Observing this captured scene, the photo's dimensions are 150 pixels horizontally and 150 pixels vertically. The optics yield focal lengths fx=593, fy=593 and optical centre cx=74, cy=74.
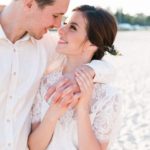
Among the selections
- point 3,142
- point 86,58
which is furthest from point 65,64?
point 3,142

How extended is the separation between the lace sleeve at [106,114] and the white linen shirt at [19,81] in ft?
0.36

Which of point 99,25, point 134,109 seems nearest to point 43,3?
point 99,25

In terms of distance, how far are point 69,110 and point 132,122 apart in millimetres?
4907

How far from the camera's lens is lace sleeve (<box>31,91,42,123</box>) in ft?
10.5

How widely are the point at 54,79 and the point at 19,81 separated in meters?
0.21

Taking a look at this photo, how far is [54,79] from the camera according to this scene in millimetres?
3230

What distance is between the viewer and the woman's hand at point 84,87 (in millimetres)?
3006

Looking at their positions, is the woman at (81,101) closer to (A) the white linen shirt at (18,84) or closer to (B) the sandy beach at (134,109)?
(A) the white linen shirt at (18,84)

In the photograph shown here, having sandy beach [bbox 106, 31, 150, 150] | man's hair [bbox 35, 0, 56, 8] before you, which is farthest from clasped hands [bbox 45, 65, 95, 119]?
sandy beach [bbox 106, 31, 150, 150]

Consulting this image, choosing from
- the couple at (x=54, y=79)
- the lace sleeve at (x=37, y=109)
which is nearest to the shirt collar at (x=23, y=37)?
the couple at (x=54, y=79)

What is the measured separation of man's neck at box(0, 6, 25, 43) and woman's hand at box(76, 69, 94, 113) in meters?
0.41

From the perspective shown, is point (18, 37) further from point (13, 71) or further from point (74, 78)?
point (74, 78)

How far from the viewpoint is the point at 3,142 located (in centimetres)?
308

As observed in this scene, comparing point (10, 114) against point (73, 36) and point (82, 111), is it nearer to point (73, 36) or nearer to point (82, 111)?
point (82, 111)
